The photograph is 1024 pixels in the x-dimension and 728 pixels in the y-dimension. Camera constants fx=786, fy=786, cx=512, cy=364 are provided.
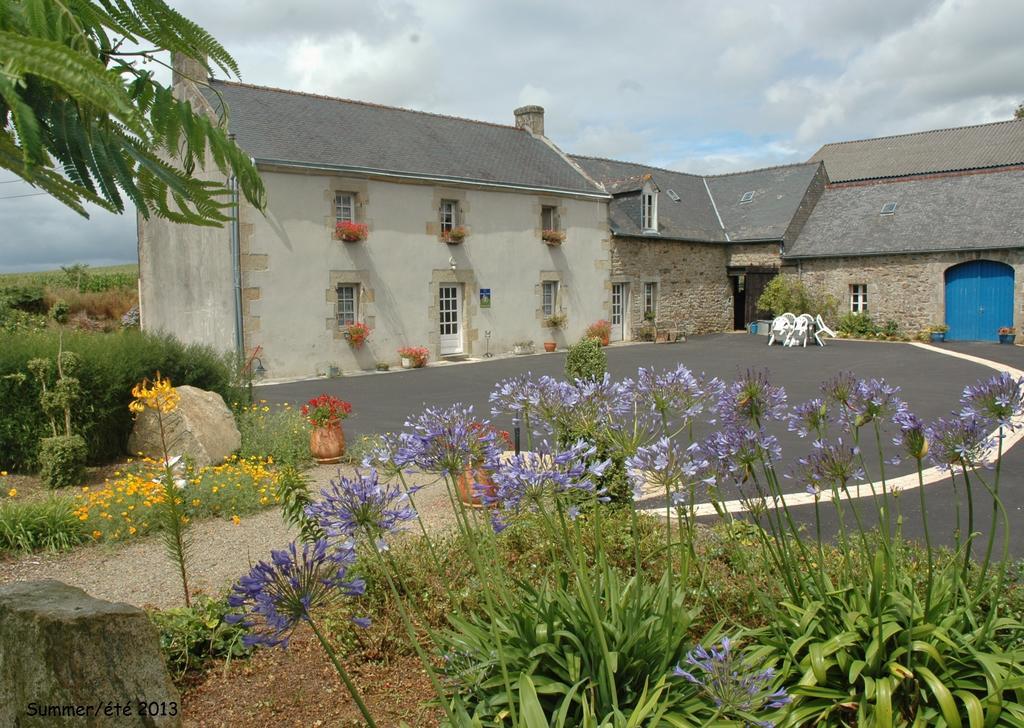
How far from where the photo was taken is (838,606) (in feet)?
9.70

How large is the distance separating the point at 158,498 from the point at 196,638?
304cm

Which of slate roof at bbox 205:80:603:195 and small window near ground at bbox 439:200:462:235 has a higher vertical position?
slate roof at bbox 205:80:603:195

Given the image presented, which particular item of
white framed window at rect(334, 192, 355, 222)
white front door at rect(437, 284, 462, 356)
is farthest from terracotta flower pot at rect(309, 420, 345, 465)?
white front door at rect(437, 284, 462, 356)

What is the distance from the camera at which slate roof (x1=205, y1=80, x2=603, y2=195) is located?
17984 mm

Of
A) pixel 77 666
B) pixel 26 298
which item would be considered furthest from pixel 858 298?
pixel 77 666

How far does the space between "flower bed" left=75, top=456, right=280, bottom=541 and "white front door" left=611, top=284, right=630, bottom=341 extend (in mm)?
18420

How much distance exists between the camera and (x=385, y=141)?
2028cm

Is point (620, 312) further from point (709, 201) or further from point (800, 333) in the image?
point (709, 201)

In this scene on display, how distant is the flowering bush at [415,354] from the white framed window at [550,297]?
4900 mm

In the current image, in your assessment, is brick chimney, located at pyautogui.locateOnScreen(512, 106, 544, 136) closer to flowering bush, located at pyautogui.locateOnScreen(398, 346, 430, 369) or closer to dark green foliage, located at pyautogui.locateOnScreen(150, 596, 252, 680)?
flowering bush, located at pyautogui.locateOnScreen(398, 346, 430, 369)

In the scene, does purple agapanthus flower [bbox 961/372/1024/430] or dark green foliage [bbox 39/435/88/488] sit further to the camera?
dark green foliage [bbox 39/435/88/488]

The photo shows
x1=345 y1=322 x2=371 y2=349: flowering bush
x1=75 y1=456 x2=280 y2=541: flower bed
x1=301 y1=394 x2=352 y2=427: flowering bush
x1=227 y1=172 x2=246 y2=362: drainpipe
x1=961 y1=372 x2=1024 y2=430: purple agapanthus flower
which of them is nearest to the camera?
x1=961 y1=372 x2=1024 y2=430: purple agapanthus flower

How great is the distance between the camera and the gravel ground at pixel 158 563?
5.04 metres

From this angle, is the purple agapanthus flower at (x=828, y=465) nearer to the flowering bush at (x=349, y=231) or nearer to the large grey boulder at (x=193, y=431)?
the large grey boulder at (x=193, y=431)
